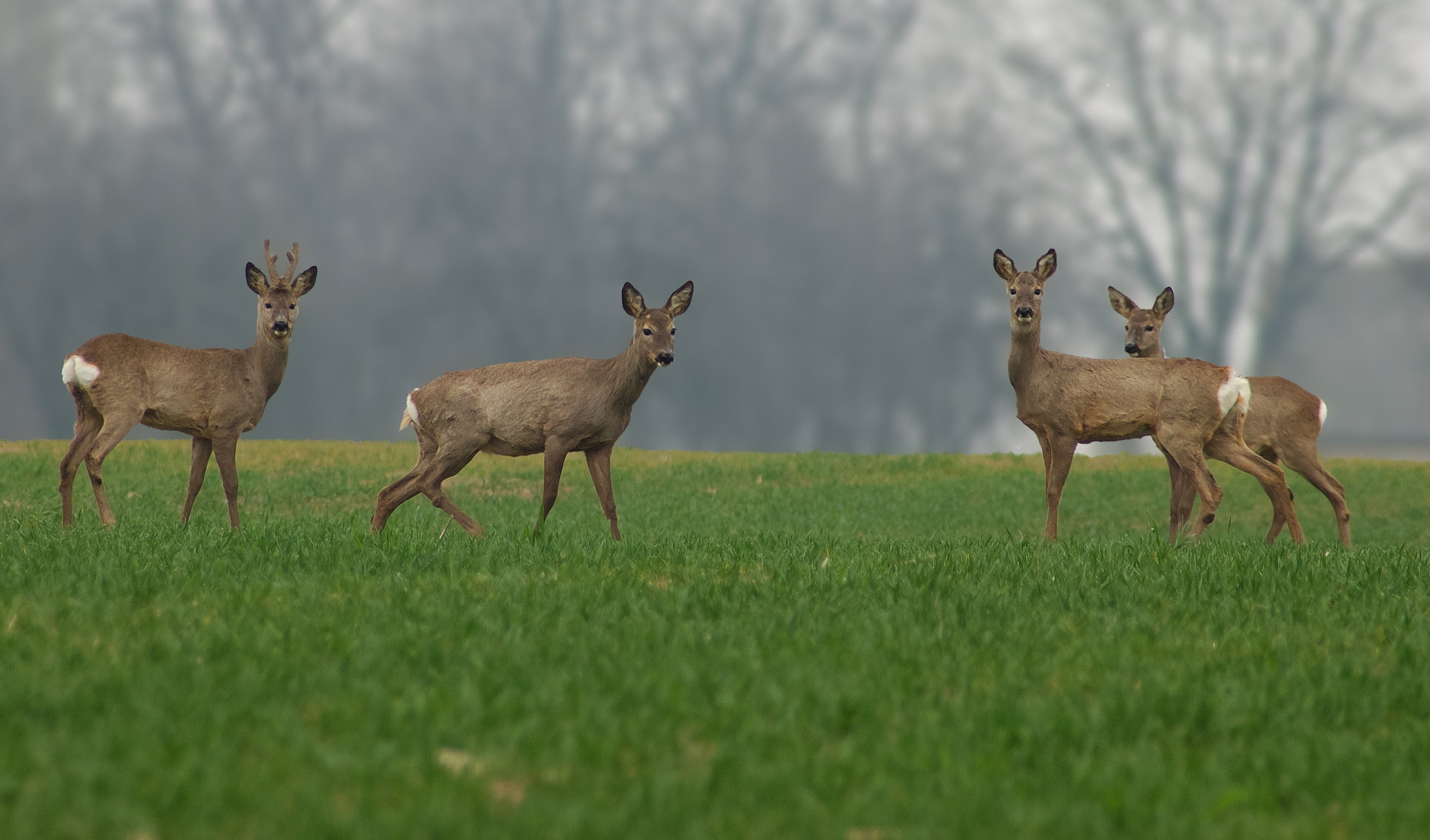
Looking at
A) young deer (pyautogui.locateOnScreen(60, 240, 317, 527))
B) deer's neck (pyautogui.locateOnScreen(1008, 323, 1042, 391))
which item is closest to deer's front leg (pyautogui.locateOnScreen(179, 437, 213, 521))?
young deer (pyautogui.locateOnScreen(60, 240, 317, 527))

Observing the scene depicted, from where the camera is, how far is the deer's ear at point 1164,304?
13.8 metres

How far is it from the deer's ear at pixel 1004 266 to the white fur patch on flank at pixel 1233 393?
2525mm

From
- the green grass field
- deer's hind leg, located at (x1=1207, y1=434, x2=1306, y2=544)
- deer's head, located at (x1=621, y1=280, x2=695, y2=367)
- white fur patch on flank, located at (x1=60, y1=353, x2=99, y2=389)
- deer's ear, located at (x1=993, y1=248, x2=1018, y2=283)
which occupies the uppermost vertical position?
deer's ear, located at (x1=993, y1=248, x2=1018, y2=283)

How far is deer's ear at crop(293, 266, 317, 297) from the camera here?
496 inches

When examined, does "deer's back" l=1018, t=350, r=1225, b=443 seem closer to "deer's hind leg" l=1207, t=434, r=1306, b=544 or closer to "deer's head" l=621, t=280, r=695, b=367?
"deer's hind leg" l=1207, t=434, r=1306, b=544

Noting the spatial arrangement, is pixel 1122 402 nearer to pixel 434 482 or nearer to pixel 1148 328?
pixel 1148 328

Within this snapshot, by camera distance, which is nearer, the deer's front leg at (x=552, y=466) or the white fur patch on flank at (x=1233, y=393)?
the deer's front leg at (x=552, y=466)

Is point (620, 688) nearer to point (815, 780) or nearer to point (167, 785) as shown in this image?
point (815, 780)

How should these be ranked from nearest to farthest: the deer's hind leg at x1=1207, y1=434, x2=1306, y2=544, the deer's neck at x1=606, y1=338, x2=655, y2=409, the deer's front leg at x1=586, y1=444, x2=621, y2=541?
the deer's neck at x1=606, y1=338, x2=655, y2=409, the deer's front leg at x1=586, y1=444, x2=621, y2=541, the deer's hind leg at x1=1207, y1=434, x2=1306, y2=544

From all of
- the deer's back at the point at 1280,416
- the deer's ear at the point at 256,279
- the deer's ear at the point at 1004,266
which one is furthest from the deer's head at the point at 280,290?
the deer's back at the point at 1280,416

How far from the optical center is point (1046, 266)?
39.5 feet

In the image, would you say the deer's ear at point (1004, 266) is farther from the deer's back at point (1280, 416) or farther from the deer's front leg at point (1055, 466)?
the deer's back at point (1280, 416)

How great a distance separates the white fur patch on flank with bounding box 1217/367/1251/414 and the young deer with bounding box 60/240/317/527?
33.4ft

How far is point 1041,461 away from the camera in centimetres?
2983
